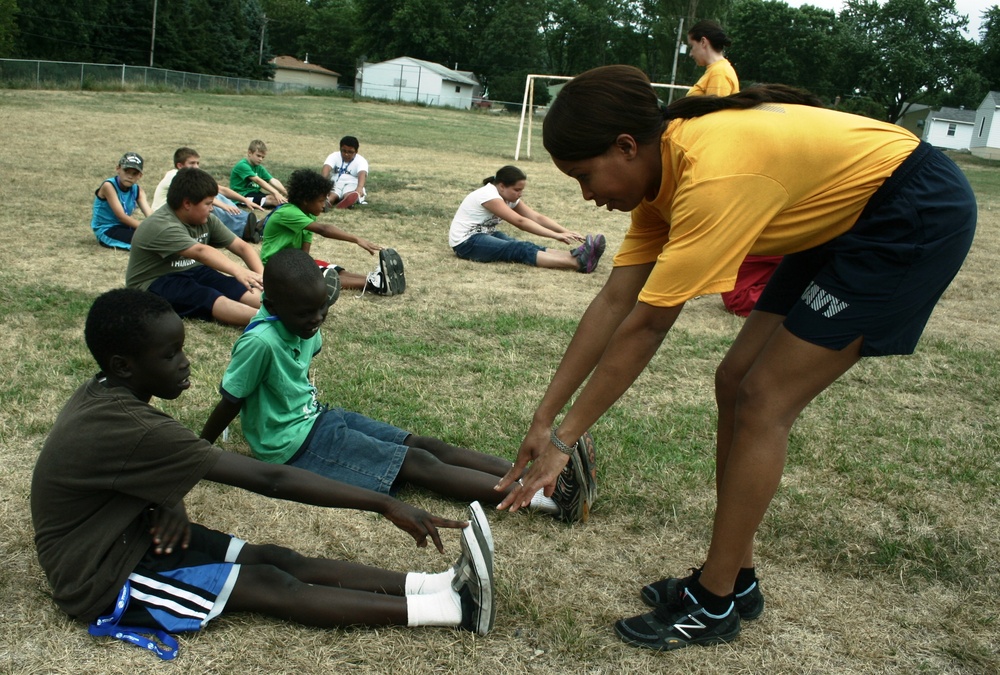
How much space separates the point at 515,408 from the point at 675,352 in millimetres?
1651

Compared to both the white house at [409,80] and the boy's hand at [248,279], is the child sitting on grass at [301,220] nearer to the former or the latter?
the boy's hand at [248,279]

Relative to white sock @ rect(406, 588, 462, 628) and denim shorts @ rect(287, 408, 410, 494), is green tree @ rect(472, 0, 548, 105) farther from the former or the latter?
white sock @ rect(406, 588, 462, 628)

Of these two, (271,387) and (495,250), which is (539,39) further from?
(271,387)

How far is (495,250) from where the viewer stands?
27.1 ft

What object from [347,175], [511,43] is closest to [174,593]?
[347,175]

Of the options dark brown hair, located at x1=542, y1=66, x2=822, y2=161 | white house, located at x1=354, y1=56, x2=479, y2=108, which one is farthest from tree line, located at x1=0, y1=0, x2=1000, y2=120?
dark brown hair, located at x1=542, y1=66, x2=822, y2=161

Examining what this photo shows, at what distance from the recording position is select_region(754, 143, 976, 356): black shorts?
7.26 ft

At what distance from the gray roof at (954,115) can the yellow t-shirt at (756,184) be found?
222ft

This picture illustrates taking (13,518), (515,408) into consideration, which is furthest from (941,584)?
(13,518)

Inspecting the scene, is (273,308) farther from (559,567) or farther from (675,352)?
(675,352)

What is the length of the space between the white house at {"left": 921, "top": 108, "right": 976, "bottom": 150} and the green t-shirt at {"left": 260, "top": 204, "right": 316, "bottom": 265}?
64349 millimetres

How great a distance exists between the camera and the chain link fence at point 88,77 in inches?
1114

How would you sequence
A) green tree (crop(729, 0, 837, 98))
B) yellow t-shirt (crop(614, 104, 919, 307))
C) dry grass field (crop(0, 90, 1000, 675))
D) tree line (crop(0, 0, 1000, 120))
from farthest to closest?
green tree (crop(729, 0, 837, 98)) < tree line (crop(0, 0, 1000, 120)) < dry grass field (crop(0, 90, 1000, 675)) < yellow t-shirt (crop(614, 104, 919, 307))

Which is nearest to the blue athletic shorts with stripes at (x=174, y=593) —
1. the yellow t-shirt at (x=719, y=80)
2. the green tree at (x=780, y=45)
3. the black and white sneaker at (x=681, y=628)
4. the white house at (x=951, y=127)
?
the black and white sneaker at (x=681, y=628)
